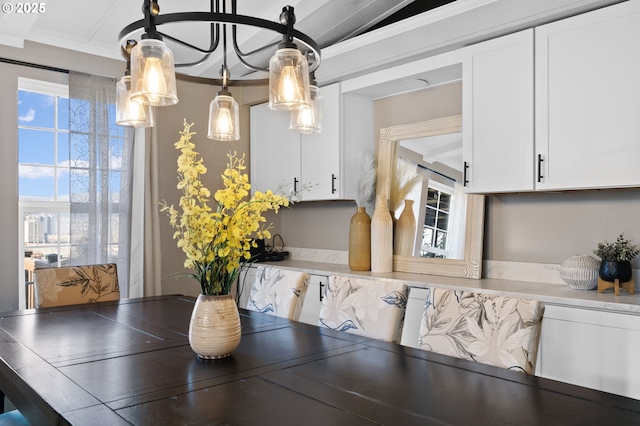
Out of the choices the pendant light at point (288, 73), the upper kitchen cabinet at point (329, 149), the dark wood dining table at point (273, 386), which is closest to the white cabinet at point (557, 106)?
the upper kitchen cabinet at point (329, 149)

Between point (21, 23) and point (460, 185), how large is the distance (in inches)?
117

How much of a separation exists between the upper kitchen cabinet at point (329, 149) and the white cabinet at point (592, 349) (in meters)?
1.87

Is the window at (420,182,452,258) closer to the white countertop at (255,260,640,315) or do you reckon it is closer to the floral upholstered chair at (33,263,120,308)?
the white countertop at (255,260,640,315)

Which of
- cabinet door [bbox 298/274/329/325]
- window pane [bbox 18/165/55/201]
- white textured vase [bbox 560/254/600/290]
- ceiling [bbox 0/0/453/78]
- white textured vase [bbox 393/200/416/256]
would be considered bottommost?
cabinet door [bbox 298/274/329/325]

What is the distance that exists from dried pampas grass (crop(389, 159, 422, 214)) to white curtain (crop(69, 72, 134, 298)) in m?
2.04

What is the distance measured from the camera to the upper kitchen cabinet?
3.92 metres

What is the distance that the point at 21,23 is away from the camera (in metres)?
3.17

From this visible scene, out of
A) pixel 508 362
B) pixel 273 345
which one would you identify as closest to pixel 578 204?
pixel 508 362

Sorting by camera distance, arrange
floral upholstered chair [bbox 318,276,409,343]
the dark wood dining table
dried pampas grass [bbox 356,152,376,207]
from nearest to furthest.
A: 1. the dark wood dining table
2. floral upholstered chair [bbox 318,276,409,343]
3. dried pampas grass [bbox 356,152,376,207]

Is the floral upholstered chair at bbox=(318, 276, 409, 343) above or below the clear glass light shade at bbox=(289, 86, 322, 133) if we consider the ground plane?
below

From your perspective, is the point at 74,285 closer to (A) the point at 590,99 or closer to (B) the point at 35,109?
(B) the point at 35,109

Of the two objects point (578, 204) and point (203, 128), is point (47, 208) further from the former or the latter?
point (578, 204)

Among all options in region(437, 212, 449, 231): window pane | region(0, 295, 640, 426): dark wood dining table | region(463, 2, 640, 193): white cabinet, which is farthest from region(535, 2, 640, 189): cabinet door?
region(0, 295, 640, 426): dark wood dining table

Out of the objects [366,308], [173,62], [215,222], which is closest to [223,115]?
[173,62]
